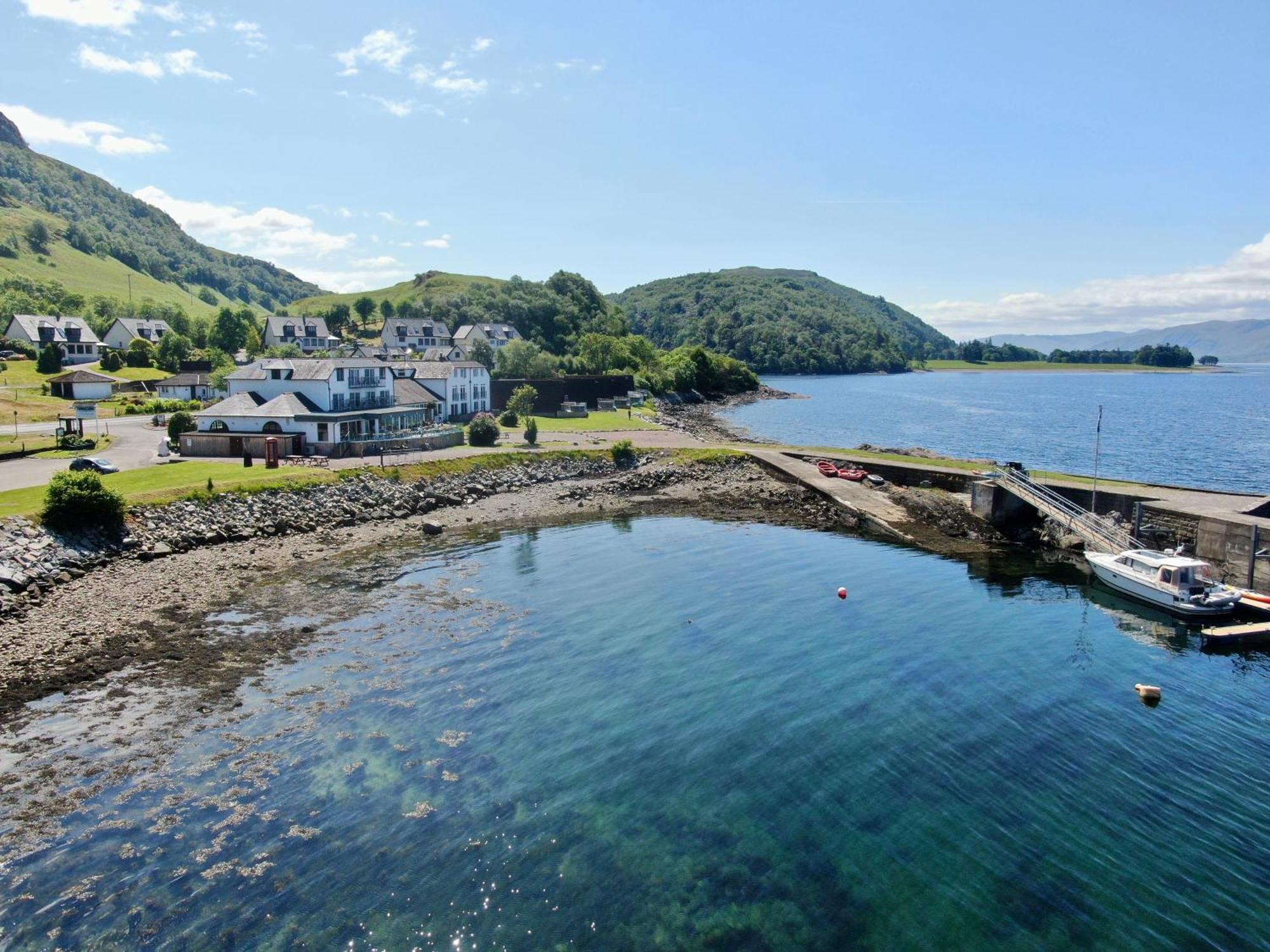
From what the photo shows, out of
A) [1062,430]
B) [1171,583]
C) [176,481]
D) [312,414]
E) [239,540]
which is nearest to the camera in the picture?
[1171,583]

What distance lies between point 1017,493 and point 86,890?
5005cm

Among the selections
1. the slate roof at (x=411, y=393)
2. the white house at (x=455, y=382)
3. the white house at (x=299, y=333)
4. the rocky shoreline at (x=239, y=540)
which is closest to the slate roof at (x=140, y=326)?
the white house at (x=299, y=333)

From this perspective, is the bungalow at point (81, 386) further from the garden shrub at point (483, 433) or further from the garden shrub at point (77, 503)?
the garden shrub at point (77, 503)

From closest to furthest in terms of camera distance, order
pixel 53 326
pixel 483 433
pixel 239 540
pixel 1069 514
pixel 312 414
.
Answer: pixel 239 540 → pixel 1069 514 → pixel 312 414 → pixel 483 433 → pixel 53 326

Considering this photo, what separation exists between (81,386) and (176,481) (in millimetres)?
60322

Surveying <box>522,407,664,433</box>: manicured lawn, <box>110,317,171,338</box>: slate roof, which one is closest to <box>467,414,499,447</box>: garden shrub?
<box>522,407,664,433</box>: manicured lawn

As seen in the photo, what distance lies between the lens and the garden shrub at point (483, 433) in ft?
244

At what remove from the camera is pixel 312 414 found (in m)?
66.2

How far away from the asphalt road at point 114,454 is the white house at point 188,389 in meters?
12.2

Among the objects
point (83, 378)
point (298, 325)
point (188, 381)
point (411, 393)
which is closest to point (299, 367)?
point (411, 393)

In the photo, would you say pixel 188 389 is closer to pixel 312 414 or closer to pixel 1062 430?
pixel 312 414

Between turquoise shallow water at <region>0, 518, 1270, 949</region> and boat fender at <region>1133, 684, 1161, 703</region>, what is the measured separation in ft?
1.87

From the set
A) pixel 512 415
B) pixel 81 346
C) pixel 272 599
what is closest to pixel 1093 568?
pixel 272 599

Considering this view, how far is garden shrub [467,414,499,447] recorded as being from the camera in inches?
2926
